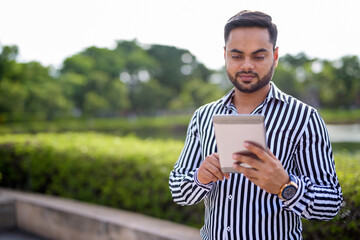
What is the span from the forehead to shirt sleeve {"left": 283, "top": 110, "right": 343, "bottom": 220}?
0.38 meters

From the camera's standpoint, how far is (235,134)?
1174mm

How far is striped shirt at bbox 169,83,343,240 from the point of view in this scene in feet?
4.28

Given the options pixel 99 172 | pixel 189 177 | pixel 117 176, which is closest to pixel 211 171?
pixel 189 177

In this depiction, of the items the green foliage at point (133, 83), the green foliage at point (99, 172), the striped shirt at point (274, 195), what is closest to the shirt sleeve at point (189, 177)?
the striped shirt at point (274, 195)

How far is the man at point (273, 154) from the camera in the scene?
4.31 ft

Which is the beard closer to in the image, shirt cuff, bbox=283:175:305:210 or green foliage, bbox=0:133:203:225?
shirt cuff, bbox=283:175:305:210

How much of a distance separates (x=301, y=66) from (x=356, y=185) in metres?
43.6

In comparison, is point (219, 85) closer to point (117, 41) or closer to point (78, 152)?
point (117, 41)

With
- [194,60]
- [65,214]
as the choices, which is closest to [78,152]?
[65,214]

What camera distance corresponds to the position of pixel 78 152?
4707 mm

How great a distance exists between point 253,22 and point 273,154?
558 mm

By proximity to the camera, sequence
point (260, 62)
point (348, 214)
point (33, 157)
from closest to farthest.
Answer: point (260, 62)
point (348, 214)
point (33, 157)

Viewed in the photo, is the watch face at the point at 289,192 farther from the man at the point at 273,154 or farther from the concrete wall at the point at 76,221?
the concrete wall at the point at 76,221

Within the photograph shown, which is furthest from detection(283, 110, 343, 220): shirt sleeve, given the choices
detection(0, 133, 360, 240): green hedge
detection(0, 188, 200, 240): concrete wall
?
detection(0, 188, 200, 240): concrete wall
